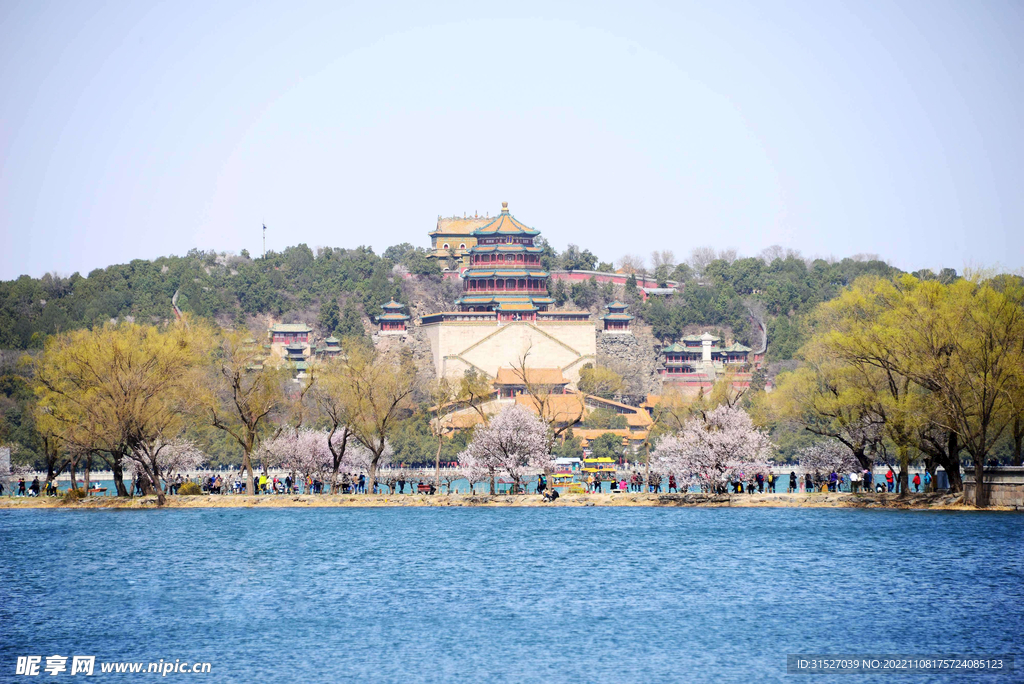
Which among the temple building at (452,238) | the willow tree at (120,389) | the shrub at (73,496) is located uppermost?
the temple building at (452,238)

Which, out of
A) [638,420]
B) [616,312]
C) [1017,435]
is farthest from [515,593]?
[616,312]

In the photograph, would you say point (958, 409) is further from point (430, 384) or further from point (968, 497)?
point (430, 384)

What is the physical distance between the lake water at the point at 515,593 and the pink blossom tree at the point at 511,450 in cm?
749

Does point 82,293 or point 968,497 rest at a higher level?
point 82,293

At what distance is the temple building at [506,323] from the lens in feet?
381

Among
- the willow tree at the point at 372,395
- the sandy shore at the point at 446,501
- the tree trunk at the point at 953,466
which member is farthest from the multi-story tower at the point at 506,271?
the tree trunk at the point at 953,466

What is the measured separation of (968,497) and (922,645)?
66.2 ft

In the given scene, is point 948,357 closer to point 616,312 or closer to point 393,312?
point 616,312

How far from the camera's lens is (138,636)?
27891 millimetres

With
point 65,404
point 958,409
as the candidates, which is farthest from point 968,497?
point 65,404

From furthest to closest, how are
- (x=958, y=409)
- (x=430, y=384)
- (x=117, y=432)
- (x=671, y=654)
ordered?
(x=430, y=384) < (x=117, y=432) < (x=958, y=409) < (x=671, y=654)

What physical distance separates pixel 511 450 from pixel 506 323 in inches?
Result: 2437

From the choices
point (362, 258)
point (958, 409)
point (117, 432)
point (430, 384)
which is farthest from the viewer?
point (362, 258)

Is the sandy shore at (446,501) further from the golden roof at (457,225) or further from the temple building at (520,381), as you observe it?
the golden roof at (457,225)
